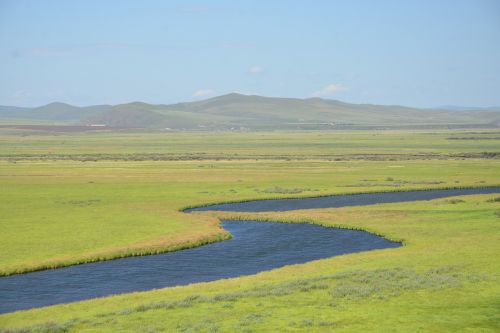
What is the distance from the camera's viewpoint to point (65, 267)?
47.9 meters

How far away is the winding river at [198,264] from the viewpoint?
4159 centimetres

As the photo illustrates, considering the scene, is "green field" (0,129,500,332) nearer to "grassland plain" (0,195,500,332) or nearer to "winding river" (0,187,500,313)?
"grassland plain" (0,195,500,332)

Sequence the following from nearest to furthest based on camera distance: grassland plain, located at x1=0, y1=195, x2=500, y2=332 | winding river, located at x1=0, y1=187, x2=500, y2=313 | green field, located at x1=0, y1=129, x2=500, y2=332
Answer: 1. grassland plain, located at x1=0, y1=195, x2=500, y2=332
2. green field, located at x1=0, y1=129, x2=500, y2=332
3. winding river, located at x1=0, y1=187, x2=500, y2=313

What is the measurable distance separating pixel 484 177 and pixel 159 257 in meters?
74.7

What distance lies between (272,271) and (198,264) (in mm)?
6706

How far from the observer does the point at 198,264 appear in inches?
1943

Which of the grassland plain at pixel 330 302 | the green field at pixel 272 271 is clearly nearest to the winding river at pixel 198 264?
the green field at pixel 272 271

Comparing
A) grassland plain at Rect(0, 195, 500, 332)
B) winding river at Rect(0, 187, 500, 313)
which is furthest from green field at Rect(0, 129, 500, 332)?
winding river at Rect(0, 187, 500, 313)

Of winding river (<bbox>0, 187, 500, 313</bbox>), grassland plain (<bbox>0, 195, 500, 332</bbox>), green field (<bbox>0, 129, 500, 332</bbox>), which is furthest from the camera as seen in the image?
winding river (<bbox>0, 187, 500, 313</bbox>)

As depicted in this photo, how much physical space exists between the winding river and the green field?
1.99 m

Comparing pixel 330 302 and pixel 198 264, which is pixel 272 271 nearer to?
pixel 198 264

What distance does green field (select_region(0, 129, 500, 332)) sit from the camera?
106 ft

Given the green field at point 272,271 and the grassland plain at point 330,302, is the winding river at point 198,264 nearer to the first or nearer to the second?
the green field at point 272,271

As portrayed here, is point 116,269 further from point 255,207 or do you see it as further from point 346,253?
point 255,207
